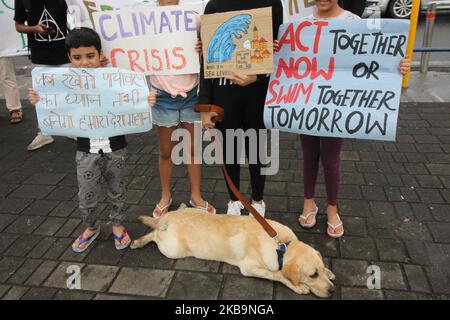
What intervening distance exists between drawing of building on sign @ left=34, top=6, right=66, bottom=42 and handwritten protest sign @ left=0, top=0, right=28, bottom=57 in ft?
2.75

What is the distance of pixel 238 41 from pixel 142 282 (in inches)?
74.4

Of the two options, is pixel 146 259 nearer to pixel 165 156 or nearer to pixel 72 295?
pixel 72 295

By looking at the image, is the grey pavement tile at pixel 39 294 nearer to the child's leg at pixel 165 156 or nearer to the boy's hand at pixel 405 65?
the child's leg at pixel 165 156

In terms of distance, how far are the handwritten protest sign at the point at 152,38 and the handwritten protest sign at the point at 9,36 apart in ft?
9.24

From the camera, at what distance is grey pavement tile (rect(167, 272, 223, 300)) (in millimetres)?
2699

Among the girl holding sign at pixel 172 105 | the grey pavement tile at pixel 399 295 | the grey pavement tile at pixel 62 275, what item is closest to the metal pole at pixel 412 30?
the girl holding sign at pixel 172 105

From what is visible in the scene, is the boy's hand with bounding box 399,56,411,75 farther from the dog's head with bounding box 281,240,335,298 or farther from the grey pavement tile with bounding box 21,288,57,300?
the grey pavement tile with bounding box 21,288,57,300

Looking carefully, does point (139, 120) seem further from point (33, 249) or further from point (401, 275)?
point (401, 275)

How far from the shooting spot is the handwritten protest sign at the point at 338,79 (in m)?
2.71

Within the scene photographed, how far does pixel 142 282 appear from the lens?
9.33 feet

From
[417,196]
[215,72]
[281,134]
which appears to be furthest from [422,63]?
[215,72]

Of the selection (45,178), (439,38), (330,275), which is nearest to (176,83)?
(330,275)

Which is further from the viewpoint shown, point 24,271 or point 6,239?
point 6,239

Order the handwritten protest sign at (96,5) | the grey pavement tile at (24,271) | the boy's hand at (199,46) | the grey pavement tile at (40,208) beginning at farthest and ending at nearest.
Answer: the grey pavement tile at (40,208) → the handwritten protest sign at (96,5) → the boy's hand at (199,46) → the grey pavement tile at (24,271)
